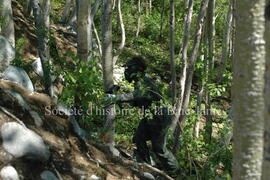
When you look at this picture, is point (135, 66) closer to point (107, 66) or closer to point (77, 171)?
point (107, 66)

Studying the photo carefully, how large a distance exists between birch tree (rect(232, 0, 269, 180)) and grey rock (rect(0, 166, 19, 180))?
3128 millimetres

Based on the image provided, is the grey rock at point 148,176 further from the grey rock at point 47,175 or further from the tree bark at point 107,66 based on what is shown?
the grey rock at point 47,175

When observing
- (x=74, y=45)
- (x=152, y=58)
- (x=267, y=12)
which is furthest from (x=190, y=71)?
(x=152, y=58)

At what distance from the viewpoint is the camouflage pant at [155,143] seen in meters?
6.91

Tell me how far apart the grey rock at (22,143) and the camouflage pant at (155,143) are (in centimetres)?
241

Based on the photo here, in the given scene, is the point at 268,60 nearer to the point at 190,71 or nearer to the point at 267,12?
the point at 267,12

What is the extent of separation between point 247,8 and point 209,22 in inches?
324

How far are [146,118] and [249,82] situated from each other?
4.99 m

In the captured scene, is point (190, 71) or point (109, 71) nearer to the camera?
point (109, 71)

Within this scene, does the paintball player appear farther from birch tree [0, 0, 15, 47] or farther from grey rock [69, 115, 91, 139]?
birch tree [0, 0, 15, 47]

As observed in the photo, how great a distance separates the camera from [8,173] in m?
4.33

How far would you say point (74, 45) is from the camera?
15711 mm

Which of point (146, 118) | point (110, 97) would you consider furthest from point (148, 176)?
point (110, 97)

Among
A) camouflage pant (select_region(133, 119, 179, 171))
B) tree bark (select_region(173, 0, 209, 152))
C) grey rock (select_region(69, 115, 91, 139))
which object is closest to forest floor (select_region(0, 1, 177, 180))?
grey rock (select_region(69, 115, 91, 139))
